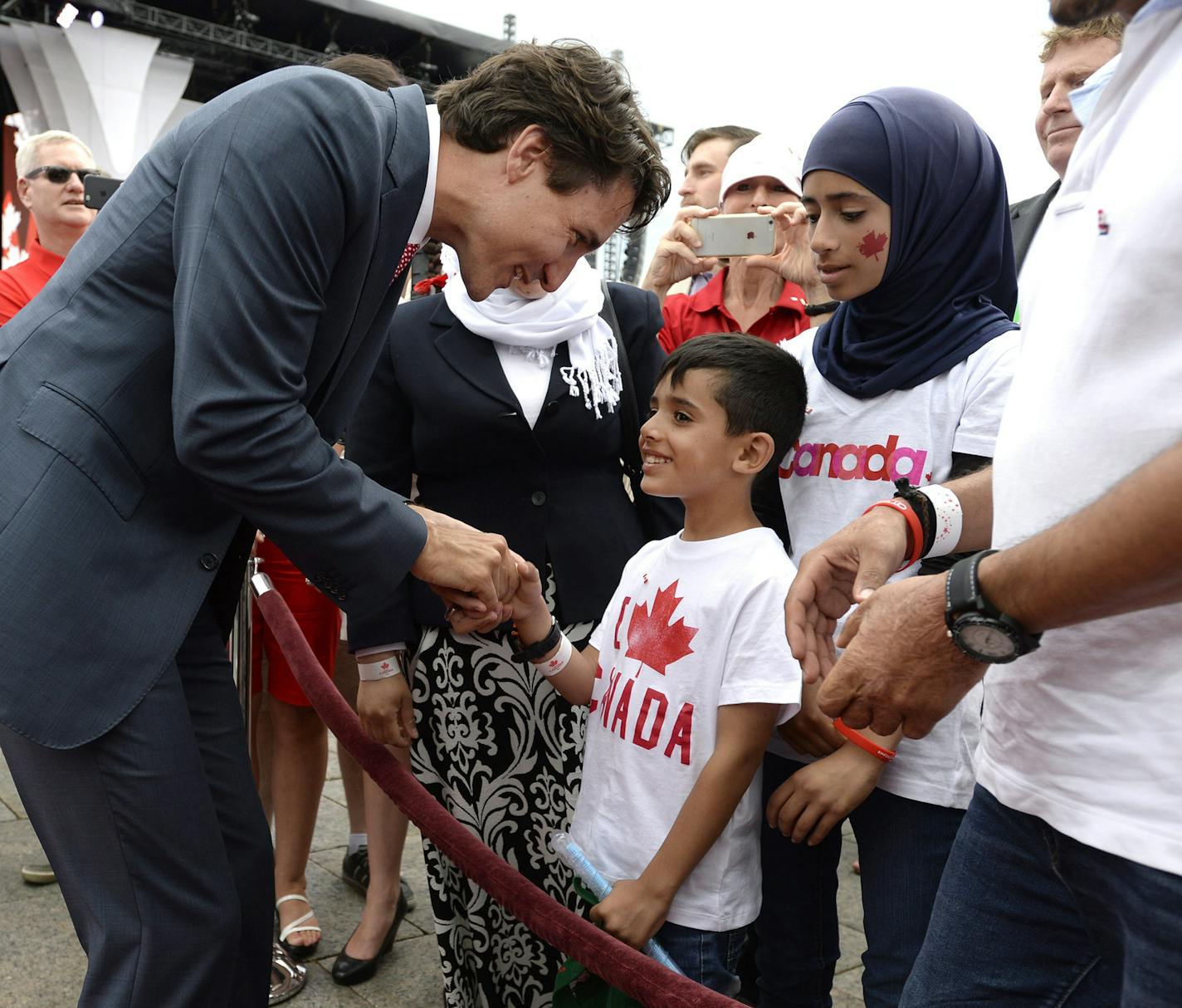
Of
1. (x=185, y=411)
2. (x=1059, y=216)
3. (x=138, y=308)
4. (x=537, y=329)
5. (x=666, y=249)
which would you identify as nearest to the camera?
(x=1059, y=216)

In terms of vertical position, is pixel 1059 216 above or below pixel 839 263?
above

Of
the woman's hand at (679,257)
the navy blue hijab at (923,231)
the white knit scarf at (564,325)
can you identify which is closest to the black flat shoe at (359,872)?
the white knit scarf at (564,325)

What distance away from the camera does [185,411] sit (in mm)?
1635

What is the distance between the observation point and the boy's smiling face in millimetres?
2172

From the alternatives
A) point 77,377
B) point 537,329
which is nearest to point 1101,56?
point 537,329

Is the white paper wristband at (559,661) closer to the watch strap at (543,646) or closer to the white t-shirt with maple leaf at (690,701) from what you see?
the watch strap at (543,646)

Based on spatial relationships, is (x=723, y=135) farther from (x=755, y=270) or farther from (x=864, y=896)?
(x=864, y=896)

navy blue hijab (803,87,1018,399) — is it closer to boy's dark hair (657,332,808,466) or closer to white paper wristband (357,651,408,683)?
boy's dark hair (657,332,808,466)

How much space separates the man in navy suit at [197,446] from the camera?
5.44ft

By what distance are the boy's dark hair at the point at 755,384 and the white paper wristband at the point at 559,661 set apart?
0.54 m

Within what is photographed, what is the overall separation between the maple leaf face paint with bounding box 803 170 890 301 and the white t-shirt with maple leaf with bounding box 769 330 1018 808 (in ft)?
0.66

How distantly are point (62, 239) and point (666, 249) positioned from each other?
237 centimetres

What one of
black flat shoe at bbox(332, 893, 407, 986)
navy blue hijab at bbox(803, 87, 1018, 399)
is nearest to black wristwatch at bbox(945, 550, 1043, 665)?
navy blue hijab at bbox(803, 87, 1018, 399)

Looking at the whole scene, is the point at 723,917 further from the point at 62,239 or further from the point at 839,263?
the point at 62,239
